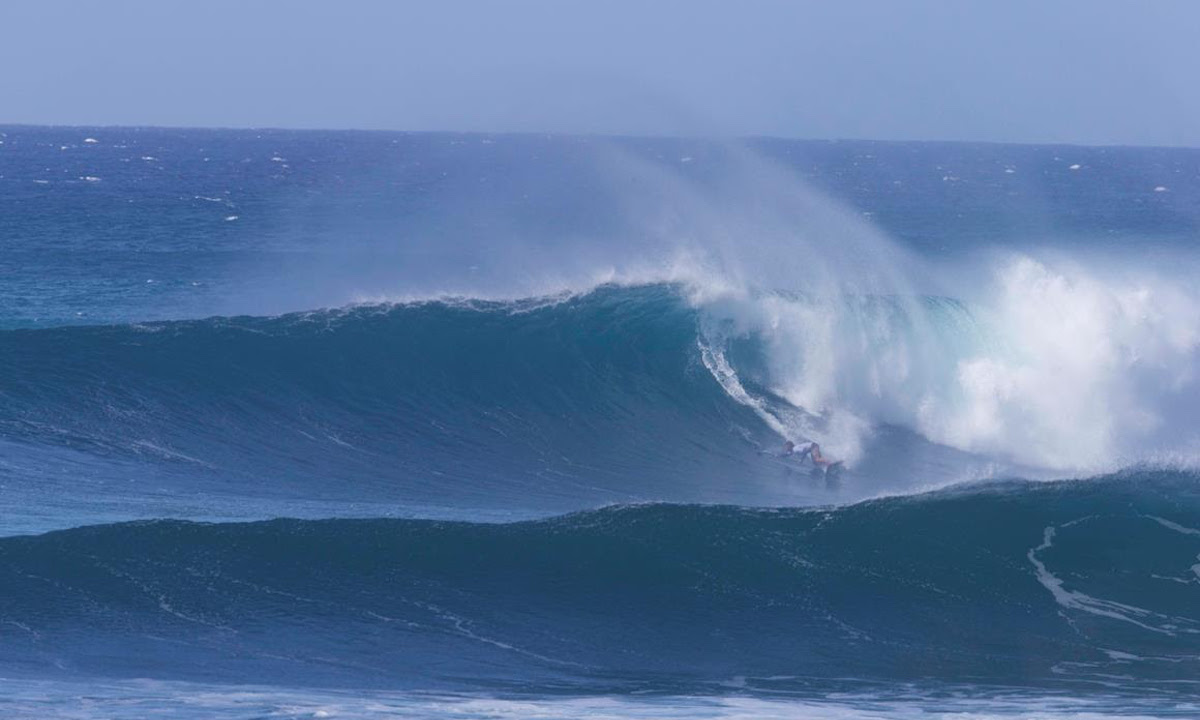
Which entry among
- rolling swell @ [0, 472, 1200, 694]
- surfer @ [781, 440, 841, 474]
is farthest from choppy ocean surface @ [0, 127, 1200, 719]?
surfer @ [781, 440, 841, 474]

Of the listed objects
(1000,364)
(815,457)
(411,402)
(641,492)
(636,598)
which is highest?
(1000,364)

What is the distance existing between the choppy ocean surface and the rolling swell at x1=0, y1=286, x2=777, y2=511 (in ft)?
0.20

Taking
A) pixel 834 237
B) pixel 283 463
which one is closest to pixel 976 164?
pixel 834 237

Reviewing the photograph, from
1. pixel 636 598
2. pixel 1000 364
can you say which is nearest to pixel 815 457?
pixel 1000 364

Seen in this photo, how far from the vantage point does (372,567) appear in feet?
43.1

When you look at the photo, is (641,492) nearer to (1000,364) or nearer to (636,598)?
(636,598)

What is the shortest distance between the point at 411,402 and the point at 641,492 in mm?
3922

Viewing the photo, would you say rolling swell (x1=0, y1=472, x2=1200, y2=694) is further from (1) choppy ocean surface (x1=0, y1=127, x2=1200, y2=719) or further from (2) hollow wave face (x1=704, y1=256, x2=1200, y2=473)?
(2) hollow wave face (x1=704, y1=256, x2=1200, y2=473)

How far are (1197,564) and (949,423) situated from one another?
556 cm

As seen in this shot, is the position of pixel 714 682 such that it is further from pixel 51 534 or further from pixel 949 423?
pixel 949 423

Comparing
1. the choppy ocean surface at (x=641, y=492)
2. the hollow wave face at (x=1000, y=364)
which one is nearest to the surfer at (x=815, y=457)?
the choppy ocean surface at (x=641, y=492)

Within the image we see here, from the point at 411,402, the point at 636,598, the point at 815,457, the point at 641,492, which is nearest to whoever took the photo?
the point at 636,598

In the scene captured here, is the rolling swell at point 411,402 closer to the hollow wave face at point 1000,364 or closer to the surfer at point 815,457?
the surfer at point 815,457

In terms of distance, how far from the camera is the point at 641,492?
17.2 m
